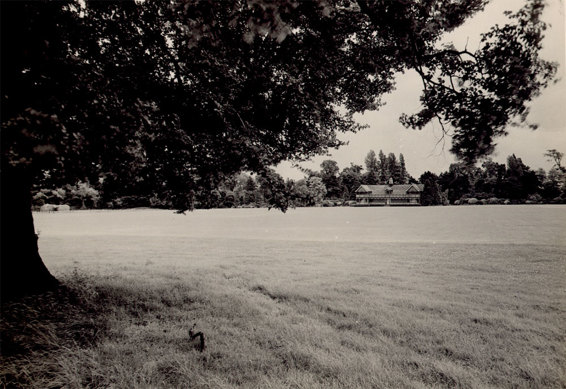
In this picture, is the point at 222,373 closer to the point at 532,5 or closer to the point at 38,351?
the point at 38,351

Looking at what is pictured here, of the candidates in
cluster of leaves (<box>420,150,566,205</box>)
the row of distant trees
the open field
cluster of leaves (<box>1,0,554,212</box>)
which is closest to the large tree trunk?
the open field

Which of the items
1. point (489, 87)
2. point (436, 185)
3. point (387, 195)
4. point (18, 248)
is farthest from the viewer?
point (387, 195)

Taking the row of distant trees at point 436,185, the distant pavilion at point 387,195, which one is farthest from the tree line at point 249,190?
the distant pavilion at point 387,195

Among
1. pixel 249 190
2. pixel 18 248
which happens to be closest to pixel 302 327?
pixel 18 248

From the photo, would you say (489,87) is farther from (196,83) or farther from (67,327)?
(67,327)

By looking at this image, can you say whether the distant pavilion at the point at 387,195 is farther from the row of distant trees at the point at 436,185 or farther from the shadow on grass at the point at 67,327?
the shadow on grass at the point at 67,327

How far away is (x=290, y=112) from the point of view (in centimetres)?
946

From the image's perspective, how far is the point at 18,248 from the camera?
8422mm

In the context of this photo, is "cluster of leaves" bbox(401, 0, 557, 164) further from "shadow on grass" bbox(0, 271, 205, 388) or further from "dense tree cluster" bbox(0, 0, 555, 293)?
"shadow on grass" bbox(0, 271, 205, 388)

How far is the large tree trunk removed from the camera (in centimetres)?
810

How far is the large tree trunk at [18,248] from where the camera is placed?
810 centimetres

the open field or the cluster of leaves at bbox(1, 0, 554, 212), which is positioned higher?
the cluster of leaves at bbox(1, 0, 554, 212)

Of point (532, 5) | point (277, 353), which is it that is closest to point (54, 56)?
point (277, 353)

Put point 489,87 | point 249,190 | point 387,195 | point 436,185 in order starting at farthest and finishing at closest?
point 387,195, point 249,190, point 436,185, point 489,87
